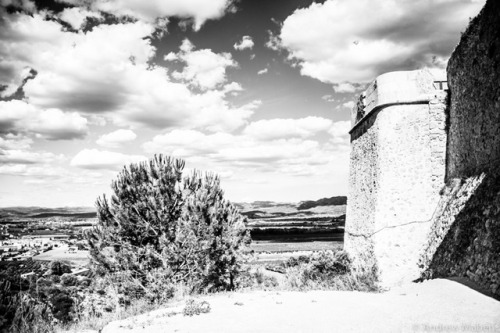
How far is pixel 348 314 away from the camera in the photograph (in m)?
6.88

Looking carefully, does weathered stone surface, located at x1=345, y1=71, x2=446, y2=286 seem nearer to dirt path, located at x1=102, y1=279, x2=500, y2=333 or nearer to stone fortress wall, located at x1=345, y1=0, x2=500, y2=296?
stone fortress wall, located at x1=345, y1=0, x2=500, y2=296

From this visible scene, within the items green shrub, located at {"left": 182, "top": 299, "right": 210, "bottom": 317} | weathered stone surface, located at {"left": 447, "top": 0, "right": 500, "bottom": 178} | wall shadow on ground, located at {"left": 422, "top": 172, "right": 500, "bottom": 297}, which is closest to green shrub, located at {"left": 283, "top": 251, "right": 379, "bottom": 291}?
wall shadow on ground, located at {"left": 422, "top": 172, "right": 500, "bottom": 297}

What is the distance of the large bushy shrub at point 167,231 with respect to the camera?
44.1ft

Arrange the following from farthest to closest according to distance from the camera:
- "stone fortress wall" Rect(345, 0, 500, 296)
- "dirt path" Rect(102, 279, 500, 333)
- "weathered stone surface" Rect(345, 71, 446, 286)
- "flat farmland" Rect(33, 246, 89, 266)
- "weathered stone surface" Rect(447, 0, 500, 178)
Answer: "flat farmland" Rect(33, 246, 89, 266) < "weathered stone surface" Rect(345, 71, 446, 286) < "stone fortress wall" Rect(345, 0, 500, 296) < "weathered stone surface" Rect(447, 0, 500, 178) < "dirt path" Rect(102, 279, 500, 333)

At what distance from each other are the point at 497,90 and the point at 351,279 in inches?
298

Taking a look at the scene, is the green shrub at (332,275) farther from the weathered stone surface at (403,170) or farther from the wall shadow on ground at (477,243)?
the wall shadow on ground at (477,243)

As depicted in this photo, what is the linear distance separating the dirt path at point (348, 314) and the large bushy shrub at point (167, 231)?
461 cm

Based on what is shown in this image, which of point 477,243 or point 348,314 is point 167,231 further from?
point 477,243

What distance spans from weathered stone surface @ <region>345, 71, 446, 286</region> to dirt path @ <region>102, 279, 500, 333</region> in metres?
1.44

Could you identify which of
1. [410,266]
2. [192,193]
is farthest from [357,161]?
[192,193]

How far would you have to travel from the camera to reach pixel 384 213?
414 inches

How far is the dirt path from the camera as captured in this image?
570cm

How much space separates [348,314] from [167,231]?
9.79 metres

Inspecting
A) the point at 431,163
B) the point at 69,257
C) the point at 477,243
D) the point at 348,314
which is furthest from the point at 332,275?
the point at 69,257
